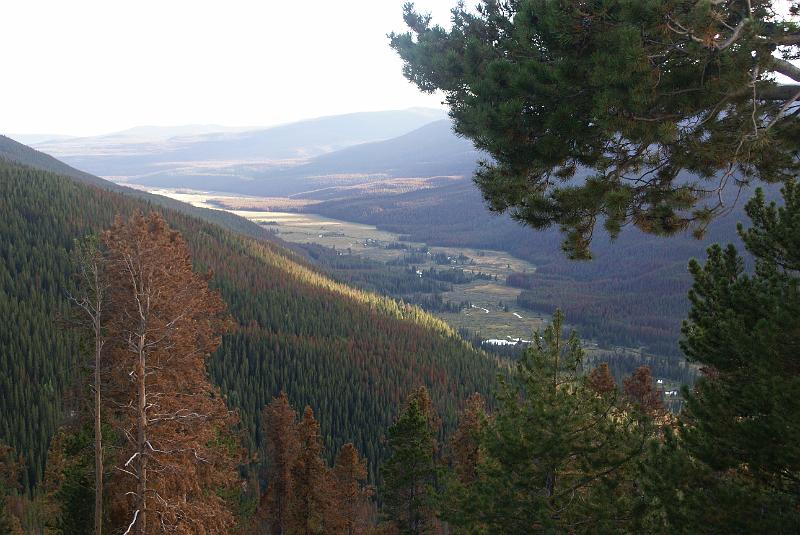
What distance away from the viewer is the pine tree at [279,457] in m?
39.5

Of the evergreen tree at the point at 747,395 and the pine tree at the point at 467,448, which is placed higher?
the evergreen tree at the point at 747,395

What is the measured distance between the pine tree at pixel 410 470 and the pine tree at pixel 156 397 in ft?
38.4

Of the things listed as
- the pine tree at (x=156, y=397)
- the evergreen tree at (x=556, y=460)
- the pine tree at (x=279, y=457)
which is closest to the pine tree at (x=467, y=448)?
the pine tree at (x=279, y=457)

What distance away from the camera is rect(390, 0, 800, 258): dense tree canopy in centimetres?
1062

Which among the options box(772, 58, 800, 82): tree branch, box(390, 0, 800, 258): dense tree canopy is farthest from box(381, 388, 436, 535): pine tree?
box(772, 58, 800, 82): tree branch

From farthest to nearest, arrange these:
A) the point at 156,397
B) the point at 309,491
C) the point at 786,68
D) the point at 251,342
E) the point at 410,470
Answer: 1. the point at 251,342
2. the point at 309,491
3. the point at 410,470
4. the point at 156,397
5. the point at 786,68

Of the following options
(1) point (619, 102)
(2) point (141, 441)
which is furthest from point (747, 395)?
(2) point (141, 441)

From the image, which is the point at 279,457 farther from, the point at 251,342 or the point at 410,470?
the point at 251,342

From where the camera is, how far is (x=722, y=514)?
1045 cm

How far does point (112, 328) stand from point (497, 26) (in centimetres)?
1496

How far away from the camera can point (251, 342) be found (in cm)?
10312

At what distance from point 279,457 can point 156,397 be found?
69.8 ft

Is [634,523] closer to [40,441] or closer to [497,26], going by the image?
[497,26]

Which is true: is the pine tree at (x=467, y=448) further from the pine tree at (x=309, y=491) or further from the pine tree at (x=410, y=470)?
the pine tree at (x=309, y=491)
